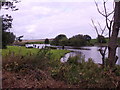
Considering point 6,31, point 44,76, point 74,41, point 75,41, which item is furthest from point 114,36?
point 6,31

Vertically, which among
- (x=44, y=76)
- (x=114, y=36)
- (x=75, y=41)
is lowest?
(x=44, y=76)

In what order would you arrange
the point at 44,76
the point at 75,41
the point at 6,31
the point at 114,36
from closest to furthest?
the point at 44,76, the point at 114,36, the point at 75,41, the point at 6,31

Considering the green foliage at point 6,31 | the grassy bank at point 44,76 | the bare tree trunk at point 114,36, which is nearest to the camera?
the grassy bank at point 44,76

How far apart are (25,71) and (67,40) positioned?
1057cm

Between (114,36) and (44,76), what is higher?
(114,36)

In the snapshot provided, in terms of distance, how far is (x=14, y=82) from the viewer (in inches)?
192

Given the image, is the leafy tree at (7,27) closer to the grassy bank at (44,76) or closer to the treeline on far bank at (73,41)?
the treeline on far bank at (73,41)

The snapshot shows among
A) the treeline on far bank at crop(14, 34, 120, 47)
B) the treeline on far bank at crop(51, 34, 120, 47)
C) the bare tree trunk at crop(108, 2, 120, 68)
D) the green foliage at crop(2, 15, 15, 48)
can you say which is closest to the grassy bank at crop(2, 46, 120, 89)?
the bare tree trunk at crop(108, 2, 120, 68)

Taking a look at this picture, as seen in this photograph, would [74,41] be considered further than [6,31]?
No

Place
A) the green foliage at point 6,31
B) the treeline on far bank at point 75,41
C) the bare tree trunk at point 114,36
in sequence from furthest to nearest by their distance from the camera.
Answer: the green foliage at point 6,31 < the treeline on far bank at point 75,41 < the bare tree trunk at point 114,36

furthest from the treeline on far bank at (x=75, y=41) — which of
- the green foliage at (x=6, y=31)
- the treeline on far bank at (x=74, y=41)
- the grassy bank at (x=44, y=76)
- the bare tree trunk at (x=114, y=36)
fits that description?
the grassy bank at (x=44, y=76)

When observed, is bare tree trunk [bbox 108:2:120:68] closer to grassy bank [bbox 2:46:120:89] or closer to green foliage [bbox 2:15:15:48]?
grassy bank [bbox 2:46:120:89]

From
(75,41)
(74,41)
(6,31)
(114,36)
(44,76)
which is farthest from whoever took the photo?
(6,31)

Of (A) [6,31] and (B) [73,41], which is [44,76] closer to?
(B) [73,41]
